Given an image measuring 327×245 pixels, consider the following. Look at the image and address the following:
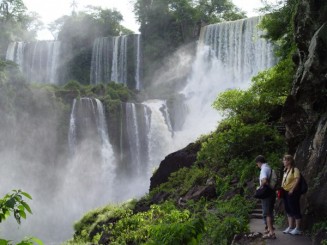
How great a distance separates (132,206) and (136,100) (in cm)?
2132

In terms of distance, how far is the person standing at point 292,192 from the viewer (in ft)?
22.9

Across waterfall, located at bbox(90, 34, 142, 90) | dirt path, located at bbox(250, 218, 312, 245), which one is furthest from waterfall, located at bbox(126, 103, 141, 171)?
dirt path, located at bbox(250, 218, 312, 245)

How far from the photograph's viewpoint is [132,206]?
15578mm

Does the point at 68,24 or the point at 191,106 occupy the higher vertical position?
the point at 68,24

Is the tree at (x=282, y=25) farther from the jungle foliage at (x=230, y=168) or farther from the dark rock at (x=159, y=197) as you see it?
the dark rock at (x=159, y=197)

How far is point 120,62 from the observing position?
44156 mm

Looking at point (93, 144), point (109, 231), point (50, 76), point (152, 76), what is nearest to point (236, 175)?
point (109, 231)

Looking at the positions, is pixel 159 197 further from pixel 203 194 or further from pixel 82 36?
pixel 82 36

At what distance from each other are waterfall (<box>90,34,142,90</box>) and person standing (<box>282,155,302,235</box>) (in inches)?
1449

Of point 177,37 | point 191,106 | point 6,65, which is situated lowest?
point 191,106

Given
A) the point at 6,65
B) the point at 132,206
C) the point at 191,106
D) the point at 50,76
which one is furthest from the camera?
the point at 50,76

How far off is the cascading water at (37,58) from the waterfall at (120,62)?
5.48 metres

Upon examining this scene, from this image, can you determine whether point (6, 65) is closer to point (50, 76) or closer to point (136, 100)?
point (136, 100)

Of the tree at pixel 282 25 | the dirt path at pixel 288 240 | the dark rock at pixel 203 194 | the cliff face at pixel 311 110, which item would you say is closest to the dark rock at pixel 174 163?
the dark rock at pixel 203 194
